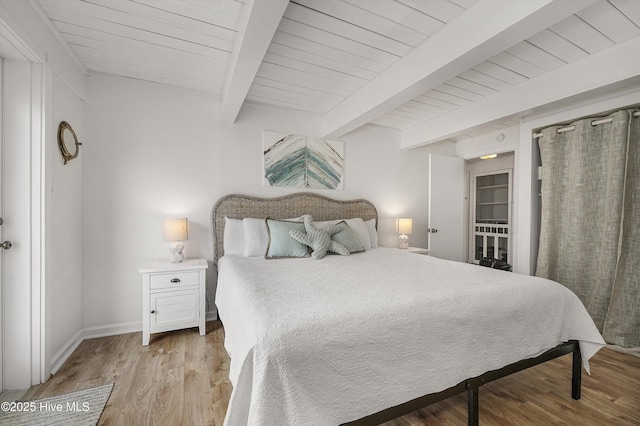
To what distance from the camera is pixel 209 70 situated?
251cm

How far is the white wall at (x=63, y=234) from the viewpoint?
2.03 metres

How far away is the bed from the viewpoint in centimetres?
105

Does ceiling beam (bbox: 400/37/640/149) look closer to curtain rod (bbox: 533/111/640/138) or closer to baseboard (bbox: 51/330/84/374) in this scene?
curtain rod (bbox: 533/111/640/138)

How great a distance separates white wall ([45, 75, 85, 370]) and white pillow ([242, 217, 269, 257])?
4.71 feet

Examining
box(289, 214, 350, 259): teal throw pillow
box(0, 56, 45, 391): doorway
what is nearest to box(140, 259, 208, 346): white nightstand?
box(0, 56, 45, 391): doorway

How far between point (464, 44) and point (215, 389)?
2690mm

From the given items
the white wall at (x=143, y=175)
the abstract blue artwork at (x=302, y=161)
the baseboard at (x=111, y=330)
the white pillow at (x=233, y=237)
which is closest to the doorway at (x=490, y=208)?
the abstract blue artwork at (x=302, y=161)

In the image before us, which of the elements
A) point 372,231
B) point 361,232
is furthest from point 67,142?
point 372,231

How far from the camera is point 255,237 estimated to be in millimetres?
2846

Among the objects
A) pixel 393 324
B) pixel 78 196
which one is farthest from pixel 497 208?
pixel 78 196

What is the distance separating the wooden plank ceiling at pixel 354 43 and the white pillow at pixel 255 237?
1125mm

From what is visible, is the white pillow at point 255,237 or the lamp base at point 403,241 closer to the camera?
the white pillow at point 255,237

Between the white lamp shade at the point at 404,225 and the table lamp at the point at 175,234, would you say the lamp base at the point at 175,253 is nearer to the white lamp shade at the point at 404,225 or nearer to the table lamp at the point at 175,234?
the table lamp at the point at 175,234

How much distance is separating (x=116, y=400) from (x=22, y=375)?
2.38 ft
